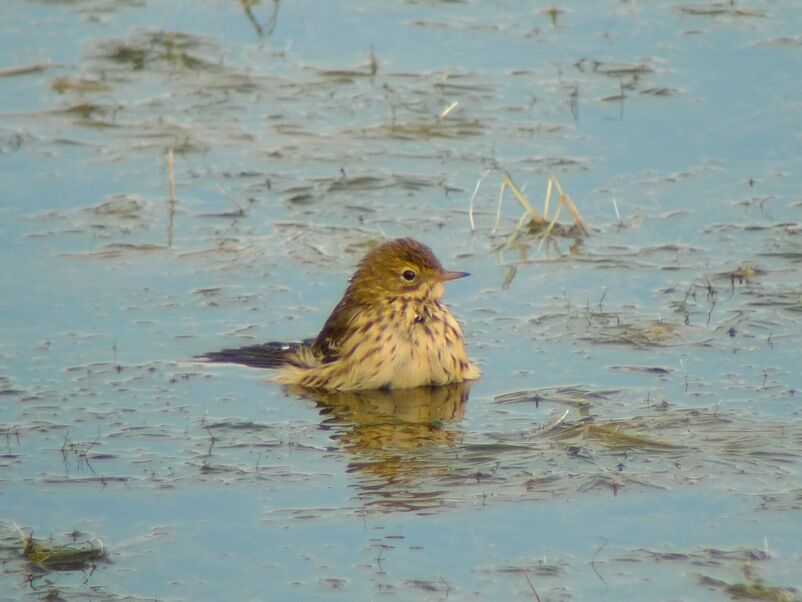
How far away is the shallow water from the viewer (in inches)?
319

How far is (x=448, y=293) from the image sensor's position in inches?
480

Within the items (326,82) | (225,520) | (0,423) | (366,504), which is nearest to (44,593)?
(225,520)

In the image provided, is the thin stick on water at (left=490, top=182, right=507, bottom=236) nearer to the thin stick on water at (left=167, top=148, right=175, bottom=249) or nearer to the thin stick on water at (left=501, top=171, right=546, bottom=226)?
the thin stick on water at (left=501, top=171, right=546, bottom=226)

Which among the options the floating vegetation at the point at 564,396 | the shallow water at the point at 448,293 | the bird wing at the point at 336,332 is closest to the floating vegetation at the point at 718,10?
the shallow water at the point at 448,293

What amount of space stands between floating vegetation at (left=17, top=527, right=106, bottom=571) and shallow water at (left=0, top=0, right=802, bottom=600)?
0.08 meters

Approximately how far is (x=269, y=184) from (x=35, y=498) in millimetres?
5621

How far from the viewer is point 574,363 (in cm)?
1068

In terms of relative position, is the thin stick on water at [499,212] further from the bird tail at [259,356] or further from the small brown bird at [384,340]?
the bird tail at [259,356]

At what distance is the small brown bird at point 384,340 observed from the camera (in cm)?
1064

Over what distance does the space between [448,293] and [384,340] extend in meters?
1.54

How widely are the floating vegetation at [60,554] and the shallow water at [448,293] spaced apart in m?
0.08

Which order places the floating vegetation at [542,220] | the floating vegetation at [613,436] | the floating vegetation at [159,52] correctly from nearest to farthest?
1. the floating vegetation at [613,436]
2. the floating vegetation at [542,220]
3. the floating vegetation at [159,52]

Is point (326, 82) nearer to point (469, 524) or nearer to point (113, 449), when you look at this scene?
point (113, 449)

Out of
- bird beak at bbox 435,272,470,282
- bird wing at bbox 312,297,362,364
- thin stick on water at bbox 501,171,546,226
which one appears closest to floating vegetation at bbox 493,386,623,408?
bird beak at bbox 435,272,470,282
